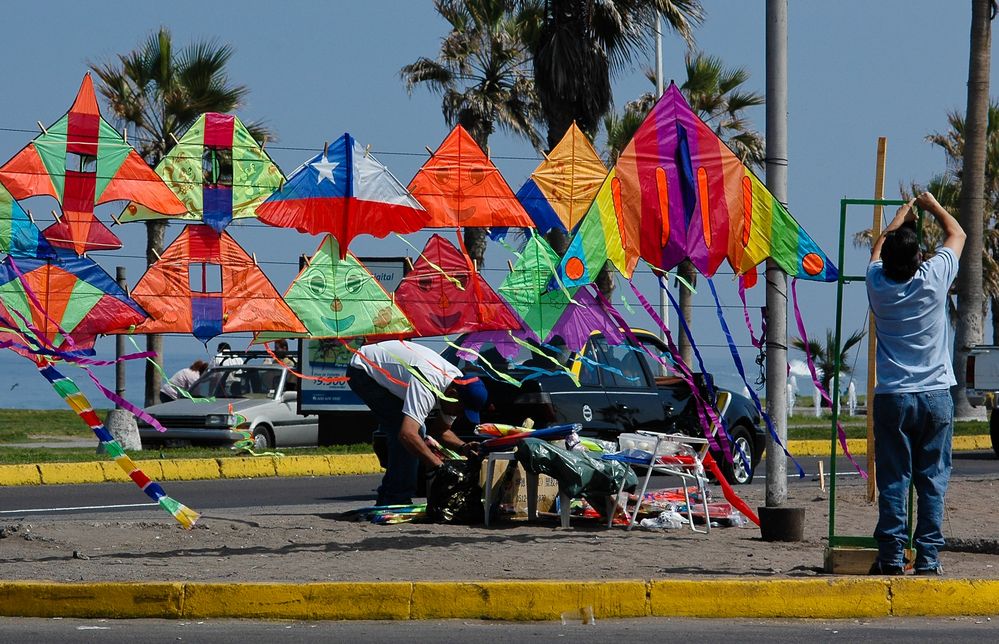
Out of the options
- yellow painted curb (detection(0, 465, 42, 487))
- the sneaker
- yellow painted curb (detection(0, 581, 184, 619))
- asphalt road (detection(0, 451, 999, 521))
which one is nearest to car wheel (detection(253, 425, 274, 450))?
asphalt road (detection(0, 451, 999, 521))

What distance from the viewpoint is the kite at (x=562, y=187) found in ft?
36.3

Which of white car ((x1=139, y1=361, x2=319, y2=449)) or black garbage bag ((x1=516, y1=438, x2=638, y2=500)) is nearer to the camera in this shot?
black garbage bag ((x1=516, y1=438, x2=638, y2=500))

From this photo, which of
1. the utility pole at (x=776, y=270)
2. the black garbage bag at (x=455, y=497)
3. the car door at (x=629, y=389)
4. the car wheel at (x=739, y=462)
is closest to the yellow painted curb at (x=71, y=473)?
the car door at (x=629, y=389)

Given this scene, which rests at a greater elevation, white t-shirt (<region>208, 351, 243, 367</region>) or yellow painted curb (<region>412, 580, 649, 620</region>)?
white t-shirt (<region>208, 351, 243, 367</region>)

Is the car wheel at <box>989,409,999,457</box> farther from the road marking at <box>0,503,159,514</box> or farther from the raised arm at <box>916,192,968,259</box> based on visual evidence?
the raised arm at <box>916,192,968,259</box>

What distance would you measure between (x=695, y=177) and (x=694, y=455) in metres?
2.18

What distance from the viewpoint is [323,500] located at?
13.5 m

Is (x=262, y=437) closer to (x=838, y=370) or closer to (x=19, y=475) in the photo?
(x=19, y=475)

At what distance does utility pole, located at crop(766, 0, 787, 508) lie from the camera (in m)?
9.57

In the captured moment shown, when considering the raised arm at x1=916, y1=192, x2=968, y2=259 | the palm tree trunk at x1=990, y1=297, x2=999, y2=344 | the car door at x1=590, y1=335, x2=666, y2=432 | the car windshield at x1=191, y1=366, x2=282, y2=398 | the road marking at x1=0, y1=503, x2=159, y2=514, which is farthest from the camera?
the palm tree trunk at x1=990, y1=297, x2=999, y2=344

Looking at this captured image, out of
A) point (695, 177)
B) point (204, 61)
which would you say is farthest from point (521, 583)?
point (204, 61)

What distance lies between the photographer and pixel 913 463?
24.5 feet

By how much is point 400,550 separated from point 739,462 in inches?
290

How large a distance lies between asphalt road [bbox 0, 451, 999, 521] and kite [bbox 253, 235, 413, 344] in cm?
177
